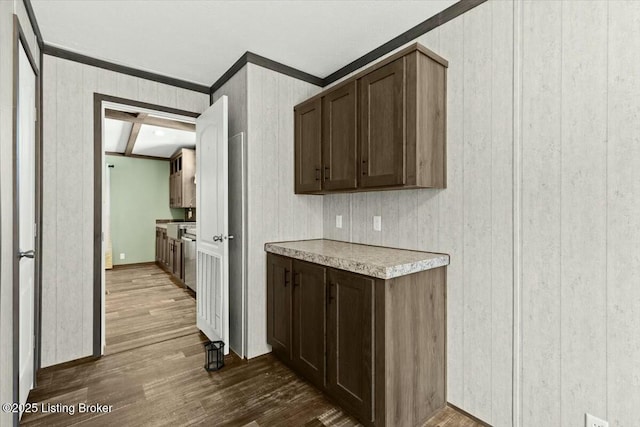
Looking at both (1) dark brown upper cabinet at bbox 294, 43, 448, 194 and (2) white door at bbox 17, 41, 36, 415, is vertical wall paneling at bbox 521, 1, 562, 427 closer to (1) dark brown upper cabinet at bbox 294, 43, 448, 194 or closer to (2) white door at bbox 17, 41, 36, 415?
(1) dark brown upper cabinet at bbox 294, 43, 448, 194

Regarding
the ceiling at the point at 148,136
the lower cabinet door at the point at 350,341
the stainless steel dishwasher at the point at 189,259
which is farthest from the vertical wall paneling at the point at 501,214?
the stainless steel dishwasher at the point at 189,259

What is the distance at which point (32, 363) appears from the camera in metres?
2.15

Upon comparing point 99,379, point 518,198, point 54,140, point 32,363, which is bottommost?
point 99,379

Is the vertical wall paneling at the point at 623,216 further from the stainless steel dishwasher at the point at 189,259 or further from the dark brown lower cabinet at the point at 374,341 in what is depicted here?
the stainless steel dishwasher at the point at 189,259

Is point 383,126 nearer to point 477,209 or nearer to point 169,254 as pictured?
point 477,209

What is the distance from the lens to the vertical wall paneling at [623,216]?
1.28 metres

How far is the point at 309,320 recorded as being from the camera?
2117mm

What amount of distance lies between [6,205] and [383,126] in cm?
196

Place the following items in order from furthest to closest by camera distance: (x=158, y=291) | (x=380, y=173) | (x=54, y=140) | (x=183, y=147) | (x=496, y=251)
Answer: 1. (x=183, y=147)
2. (x=158, y=291)
3. (x=54, y=140)
4. (x=380, y=173)
5. (x=496, y=251)

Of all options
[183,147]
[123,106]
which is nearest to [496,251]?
[123,106]

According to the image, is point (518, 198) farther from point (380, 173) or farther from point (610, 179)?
point (380, 173)

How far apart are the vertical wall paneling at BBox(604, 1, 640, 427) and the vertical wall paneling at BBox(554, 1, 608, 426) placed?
0.08 feet

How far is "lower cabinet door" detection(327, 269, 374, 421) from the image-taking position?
5.46ft

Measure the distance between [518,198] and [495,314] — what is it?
0.65m
